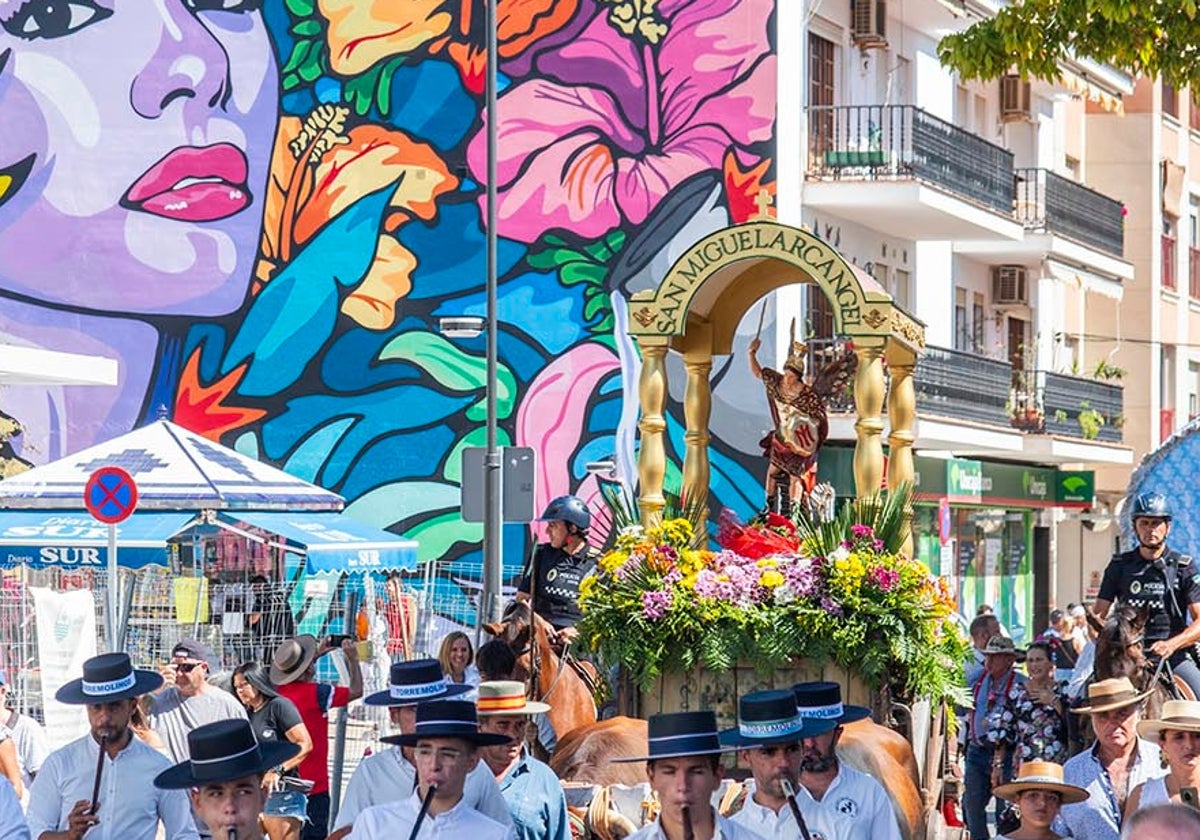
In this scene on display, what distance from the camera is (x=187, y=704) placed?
13195 millimetres

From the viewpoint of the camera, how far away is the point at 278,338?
108 feet

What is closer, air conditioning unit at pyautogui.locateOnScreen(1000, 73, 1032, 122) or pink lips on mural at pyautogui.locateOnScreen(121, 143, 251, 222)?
pink lips on mural at pyautogui.locateOnScreen(121, 143, 251, 222)

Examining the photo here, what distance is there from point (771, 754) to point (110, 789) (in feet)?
8.84

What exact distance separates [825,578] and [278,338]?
20.3 m

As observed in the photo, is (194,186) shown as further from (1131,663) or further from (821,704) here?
(821,704)

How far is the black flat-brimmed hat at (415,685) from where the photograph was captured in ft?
30.5

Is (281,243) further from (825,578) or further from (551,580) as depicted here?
(825,578)

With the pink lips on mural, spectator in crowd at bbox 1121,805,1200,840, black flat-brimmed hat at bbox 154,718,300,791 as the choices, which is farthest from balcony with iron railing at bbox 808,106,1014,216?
spectator in crowd at bbox 1121,805,1200,840

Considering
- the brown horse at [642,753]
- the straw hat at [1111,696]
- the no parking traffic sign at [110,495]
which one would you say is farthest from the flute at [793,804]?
the no parking traffic sign at [110,495]

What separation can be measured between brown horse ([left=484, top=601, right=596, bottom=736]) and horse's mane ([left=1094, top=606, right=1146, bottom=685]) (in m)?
2.94

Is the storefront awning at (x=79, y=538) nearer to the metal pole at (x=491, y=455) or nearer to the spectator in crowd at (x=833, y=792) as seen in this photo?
the metal pole at (x=491, y=455)

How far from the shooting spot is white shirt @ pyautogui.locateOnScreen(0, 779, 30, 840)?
→ 8.84 m

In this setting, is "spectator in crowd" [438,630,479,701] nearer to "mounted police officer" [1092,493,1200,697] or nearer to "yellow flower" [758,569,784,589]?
"yellow flower" [758,569,784,589]

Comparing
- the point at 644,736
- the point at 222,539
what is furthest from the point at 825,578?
the point at 222,539
